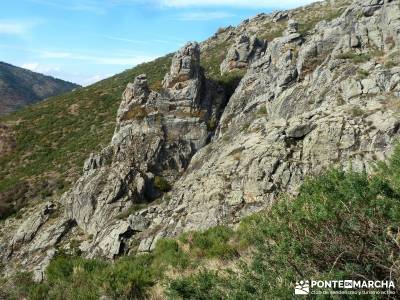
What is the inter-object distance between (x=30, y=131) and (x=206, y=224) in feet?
125

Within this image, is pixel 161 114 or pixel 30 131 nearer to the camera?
pixel 161 114

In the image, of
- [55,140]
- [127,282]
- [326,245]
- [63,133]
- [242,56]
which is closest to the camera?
[326,245]

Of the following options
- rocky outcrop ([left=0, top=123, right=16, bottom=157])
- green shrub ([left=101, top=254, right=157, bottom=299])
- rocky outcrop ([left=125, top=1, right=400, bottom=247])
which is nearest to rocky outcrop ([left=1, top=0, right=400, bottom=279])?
rocky outcrop ([left=125, top=1, right=400, bottom=247])

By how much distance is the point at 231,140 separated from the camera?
26.7m

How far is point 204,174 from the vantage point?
24.1m

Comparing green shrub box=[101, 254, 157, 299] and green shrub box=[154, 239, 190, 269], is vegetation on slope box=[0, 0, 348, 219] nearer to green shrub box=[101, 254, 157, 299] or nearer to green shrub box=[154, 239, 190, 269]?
green shrub box=[154, 239, 190, 269]

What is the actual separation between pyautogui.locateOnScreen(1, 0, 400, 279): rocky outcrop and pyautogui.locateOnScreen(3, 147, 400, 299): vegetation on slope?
32.6ft

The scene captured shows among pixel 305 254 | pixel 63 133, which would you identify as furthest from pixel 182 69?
pixel 305 254

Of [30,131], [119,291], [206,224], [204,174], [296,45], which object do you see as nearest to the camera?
[119,291]

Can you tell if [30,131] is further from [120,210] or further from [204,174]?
[204,174]

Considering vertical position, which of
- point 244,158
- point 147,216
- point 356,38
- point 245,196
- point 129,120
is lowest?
point 147,216

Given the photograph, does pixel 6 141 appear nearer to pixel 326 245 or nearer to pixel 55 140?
pixel 55 140

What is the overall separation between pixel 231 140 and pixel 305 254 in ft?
69.3

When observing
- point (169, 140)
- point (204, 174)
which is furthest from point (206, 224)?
point (169, 140)
